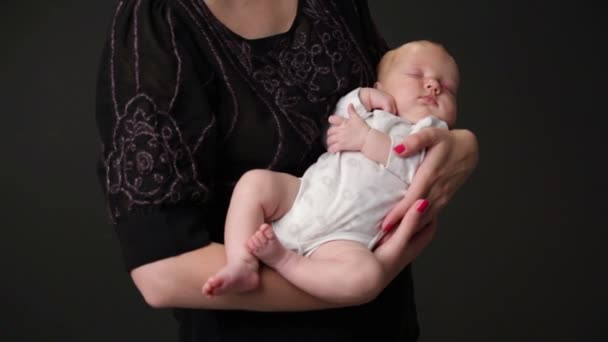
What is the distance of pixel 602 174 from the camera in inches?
142

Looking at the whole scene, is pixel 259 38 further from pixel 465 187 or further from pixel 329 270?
pixel 465 187

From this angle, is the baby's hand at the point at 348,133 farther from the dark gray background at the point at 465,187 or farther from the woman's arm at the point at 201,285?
A: the dark gray background at the point at 465,187

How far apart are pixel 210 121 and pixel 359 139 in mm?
324

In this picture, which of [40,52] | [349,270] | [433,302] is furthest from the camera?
[433,302]

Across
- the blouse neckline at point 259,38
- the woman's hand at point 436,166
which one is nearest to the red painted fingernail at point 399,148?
the woman's hand at point 436,166

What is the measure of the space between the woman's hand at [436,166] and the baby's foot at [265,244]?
26cm

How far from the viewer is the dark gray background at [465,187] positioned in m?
3.09

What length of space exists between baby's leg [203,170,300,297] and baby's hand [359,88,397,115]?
244 millimetres

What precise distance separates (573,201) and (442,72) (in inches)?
70.4

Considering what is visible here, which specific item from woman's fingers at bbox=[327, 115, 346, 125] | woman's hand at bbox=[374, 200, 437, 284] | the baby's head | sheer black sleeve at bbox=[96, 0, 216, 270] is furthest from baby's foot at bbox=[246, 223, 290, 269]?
the baby's head

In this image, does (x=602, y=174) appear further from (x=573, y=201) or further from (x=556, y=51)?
(x=556, y=51)

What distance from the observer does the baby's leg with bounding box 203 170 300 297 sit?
60.4 inches

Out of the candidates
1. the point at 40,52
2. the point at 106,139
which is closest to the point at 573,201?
the point at 40,52

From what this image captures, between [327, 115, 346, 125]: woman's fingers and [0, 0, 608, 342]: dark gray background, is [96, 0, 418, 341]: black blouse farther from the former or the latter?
[0, 0, 608, 342]: dark gray background
